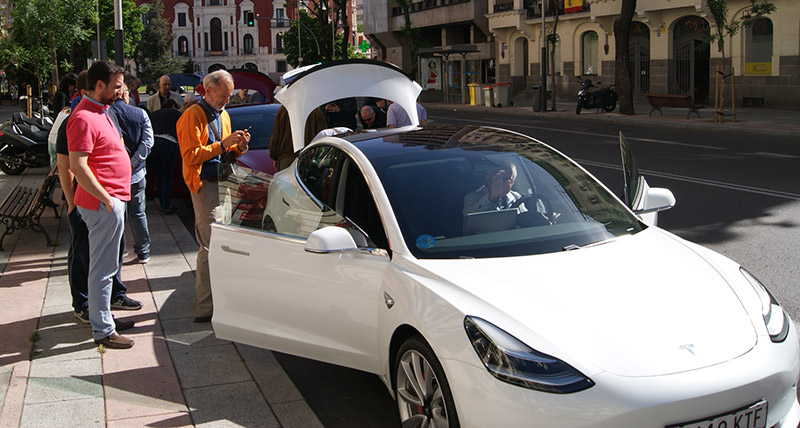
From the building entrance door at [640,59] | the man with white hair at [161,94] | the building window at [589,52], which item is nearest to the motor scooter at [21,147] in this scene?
the man with white hair at [161,94]

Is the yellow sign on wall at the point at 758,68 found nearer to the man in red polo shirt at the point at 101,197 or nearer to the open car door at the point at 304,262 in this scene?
the open car door at the point at 304,262

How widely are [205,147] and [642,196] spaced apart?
321 centimetres

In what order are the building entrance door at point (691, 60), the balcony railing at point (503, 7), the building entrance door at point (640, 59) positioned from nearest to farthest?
the building entrance door at point (691, 60), the building entrance door at point (640, 59), the balcony railing at point (503, 7)

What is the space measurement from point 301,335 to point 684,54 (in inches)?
1381

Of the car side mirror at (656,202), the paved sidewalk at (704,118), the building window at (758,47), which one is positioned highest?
the building window at (758,47)

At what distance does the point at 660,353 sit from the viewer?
3.43m

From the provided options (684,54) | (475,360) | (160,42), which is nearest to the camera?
(475,360)

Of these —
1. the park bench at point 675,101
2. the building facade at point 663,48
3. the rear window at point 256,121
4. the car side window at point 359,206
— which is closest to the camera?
the car side window at point 359,206

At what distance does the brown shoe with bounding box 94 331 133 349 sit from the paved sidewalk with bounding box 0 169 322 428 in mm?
47

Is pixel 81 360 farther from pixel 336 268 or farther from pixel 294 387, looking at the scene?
pixel 336 268

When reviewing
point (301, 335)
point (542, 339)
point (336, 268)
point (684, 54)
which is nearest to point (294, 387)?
point (301, 335)

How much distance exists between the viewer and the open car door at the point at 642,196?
525 cm

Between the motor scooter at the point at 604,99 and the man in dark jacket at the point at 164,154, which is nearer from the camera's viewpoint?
the man in dark jacket at the point at 164,154

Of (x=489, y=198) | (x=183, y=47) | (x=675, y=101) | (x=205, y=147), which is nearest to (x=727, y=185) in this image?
(x=205, y=147)
